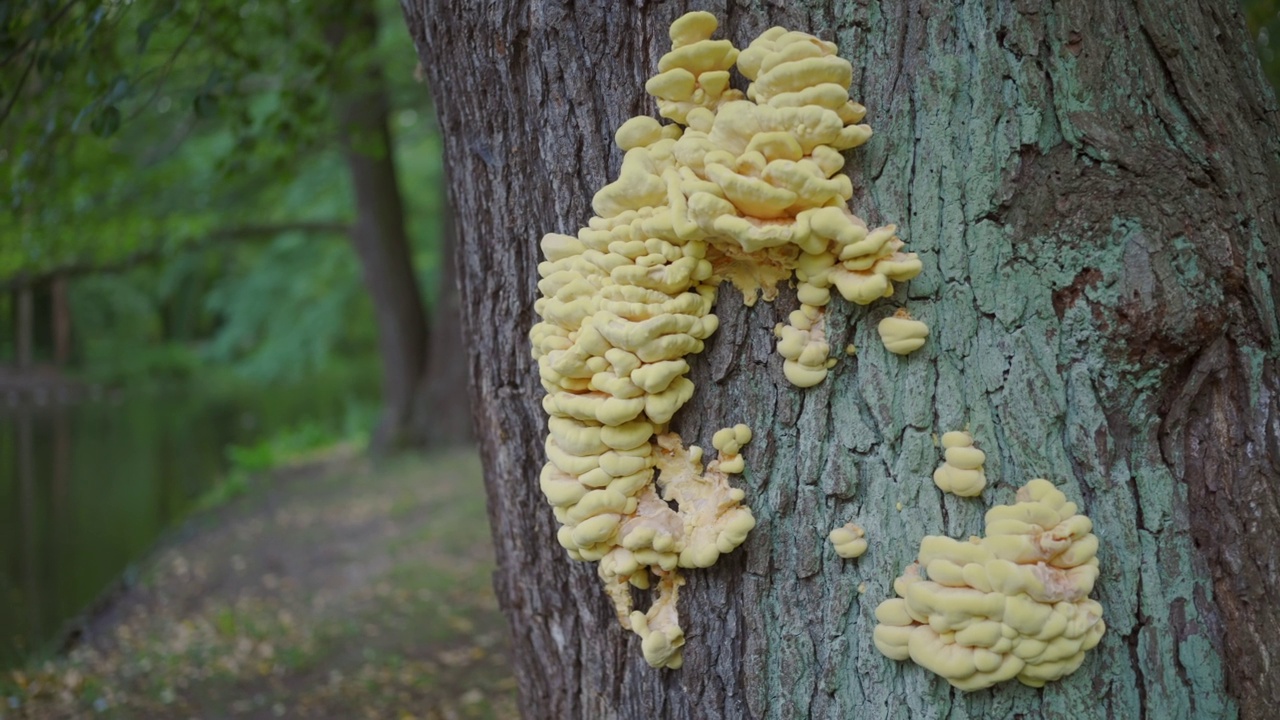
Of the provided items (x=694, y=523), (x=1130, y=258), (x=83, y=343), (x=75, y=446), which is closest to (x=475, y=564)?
(x=694, y=523)

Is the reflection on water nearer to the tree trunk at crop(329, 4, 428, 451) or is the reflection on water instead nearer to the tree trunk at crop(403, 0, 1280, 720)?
the tree trunk at crop(329, 4, 428, 451)

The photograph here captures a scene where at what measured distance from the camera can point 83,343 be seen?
84.5ft

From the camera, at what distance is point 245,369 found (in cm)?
1647

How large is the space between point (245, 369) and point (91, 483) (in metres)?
5.90

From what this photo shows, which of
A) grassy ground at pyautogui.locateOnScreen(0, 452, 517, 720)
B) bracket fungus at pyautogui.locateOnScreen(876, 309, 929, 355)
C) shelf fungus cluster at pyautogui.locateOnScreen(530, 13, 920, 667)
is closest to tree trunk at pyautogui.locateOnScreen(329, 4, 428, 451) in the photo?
grassy ground at pyautogui.locateOnScreen(0, 452, 517, 720)

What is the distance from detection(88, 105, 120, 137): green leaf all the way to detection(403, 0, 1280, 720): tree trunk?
1.55m

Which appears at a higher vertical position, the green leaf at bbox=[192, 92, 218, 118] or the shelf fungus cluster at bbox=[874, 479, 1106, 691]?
the green leaf at bbox=[192, 92, 218, 118]

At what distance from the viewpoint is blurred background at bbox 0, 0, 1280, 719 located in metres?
3.10

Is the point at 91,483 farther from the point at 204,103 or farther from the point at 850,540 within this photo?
the point at 850,540

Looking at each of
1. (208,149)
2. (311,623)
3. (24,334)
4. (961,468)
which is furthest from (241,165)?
(24,334)

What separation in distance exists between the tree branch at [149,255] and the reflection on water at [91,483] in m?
2.41

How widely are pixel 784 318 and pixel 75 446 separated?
50.0 ft

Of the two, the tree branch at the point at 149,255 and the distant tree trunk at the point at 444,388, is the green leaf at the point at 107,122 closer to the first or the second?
the tree branch at the point at 149,255

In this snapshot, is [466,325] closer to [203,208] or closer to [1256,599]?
[1256,599]
